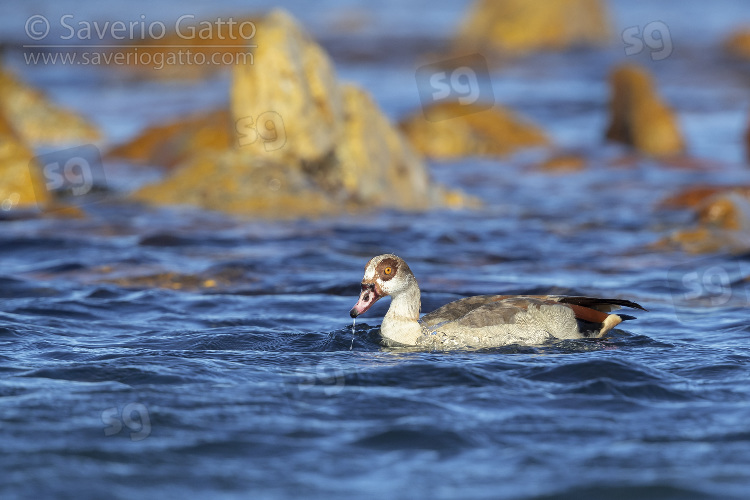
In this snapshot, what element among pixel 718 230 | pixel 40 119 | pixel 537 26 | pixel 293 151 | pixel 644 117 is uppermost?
pixel 537 26

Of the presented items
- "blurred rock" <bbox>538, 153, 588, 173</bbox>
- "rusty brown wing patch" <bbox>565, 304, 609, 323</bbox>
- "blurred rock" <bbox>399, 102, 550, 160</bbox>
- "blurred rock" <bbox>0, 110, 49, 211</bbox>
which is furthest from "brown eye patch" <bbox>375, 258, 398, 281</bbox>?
"blurred rock" <bbox>399, 102, 550, 160</bbox>

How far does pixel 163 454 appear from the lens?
5.76 metres

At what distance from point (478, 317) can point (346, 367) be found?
102 cm

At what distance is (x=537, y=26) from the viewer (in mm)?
37219

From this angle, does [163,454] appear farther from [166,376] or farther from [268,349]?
[268,349]

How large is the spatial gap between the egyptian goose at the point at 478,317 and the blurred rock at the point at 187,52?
24.3 m

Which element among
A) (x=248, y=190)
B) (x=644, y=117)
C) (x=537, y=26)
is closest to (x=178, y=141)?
(x=248, y=190)

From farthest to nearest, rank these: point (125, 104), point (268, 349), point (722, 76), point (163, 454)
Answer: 1. point (722, 76)
2. point (125, 104)
3. point (268, 349)
4. point (163, 454)

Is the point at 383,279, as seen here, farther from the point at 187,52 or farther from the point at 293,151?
the point at 187,52

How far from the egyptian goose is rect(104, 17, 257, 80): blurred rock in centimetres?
2434

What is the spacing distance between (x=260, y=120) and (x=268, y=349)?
676 cm

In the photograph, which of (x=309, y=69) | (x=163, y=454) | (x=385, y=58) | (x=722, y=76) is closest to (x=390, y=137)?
(x=309, y=69)

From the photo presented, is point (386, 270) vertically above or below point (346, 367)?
above

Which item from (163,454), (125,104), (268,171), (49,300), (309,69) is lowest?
(163,454)
